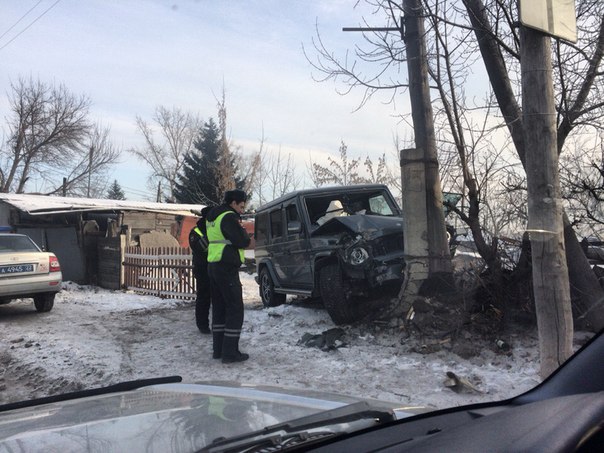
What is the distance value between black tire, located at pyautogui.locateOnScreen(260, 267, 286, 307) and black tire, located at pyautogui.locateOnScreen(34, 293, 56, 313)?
162 inches

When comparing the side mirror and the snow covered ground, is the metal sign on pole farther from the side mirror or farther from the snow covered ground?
the side mirror

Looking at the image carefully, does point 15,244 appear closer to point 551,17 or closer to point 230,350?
point 230,350

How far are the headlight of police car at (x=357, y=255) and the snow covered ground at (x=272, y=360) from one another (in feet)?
2.92

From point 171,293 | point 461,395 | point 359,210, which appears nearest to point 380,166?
point 171,293

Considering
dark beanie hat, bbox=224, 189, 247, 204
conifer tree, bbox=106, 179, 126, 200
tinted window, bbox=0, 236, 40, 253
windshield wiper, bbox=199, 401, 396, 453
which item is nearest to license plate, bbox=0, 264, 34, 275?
tinted window, bbox=0, 236, 40, 253

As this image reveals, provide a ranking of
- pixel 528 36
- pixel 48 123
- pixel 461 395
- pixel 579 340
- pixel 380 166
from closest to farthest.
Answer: pixel 528 36, pixel 461 395, pixel 579 340, pixel 380 166, pixel 48 123

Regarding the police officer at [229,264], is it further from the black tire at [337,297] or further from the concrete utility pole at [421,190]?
the concrete utility pole at [421,190]

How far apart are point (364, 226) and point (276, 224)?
258 cm

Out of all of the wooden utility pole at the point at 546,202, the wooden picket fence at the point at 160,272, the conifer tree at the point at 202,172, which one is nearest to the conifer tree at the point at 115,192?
the conifer tree at the point at 202,172

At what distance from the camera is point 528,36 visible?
363 centimetres

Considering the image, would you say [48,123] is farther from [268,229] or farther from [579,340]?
[579,340]

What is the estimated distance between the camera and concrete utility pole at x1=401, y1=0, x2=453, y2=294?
6.53 metres

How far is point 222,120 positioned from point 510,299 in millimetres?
22073

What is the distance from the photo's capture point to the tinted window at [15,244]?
9670 millimetres
